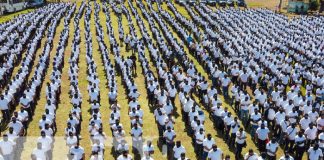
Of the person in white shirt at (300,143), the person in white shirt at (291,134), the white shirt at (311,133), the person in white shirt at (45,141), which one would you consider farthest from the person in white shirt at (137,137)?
the white shirt at (311,133)

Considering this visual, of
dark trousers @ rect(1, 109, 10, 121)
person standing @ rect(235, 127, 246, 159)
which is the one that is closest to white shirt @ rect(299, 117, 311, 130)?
person standing @ rect(235, 127, 246, 159)

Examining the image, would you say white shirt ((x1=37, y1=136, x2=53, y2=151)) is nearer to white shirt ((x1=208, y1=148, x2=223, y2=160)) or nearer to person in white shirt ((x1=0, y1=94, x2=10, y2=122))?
person in white shirt ((x1=0, y1=94, x2=10, y2=122))

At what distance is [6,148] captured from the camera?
1222cm

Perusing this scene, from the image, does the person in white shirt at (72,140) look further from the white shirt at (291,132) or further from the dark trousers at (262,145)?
the white shirt at (291,132)

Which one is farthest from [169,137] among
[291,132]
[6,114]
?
[6,114]

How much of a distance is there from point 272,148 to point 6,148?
743 centimetres

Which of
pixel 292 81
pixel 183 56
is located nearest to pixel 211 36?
pixel 183 56

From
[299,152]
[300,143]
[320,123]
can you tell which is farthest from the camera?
[320,123]

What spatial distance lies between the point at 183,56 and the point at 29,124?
34.4ft

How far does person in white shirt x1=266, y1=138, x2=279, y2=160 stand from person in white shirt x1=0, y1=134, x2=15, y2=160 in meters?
7.23

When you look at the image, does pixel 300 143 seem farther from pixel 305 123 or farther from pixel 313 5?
pixel 313 5

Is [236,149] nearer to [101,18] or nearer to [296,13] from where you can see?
[101,18]

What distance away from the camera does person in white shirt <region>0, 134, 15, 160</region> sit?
1218cm

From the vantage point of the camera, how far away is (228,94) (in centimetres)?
1995
